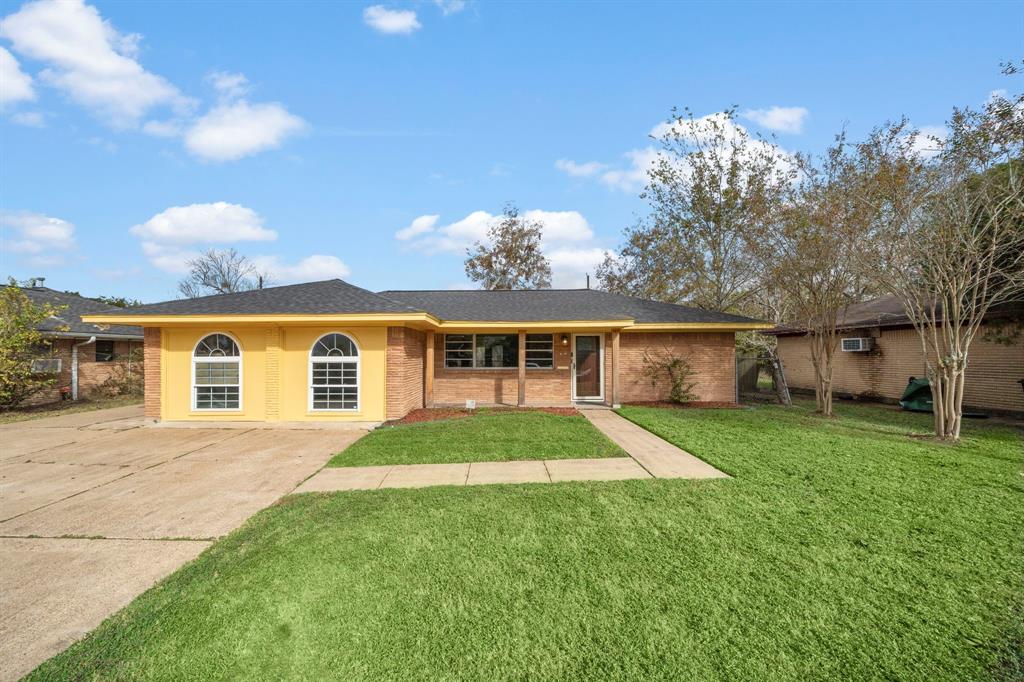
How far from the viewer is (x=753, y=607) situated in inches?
117

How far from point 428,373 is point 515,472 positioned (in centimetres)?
735

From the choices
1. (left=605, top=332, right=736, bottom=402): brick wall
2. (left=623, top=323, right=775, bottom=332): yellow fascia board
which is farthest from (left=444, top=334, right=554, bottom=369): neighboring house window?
(left=623, top=323, right=775, bottom=332): yellow fascia board

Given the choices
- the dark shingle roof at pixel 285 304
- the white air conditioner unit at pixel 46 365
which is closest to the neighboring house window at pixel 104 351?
the white air conditioner unit at pixel 46 365

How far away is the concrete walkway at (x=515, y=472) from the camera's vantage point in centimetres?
573

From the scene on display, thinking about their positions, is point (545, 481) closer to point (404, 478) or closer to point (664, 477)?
point (664, 477)

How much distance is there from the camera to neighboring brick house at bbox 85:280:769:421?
10.4 meters

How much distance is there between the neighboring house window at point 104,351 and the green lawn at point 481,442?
569 inches

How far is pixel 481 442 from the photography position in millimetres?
7859

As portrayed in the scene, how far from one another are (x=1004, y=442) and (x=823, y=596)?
8262mm

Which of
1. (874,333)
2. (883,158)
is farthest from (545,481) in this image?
(874,333)

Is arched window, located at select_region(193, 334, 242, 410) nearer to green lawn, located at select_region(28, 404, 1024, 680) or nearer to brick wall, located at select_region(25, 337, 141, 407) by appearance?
green lawn, located at select_region(28, 404, 1024, 680)

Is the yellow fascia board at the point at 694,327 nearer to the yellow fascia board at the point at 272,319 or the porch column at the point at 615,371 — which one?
the porch column at the point at 615,371

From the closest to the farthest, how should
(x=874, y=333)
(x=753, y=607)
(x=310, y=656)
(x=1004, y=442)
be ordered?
(x=310, y=656), (x=753, y=607), (x=1004, y=442), (x=874, y=333)

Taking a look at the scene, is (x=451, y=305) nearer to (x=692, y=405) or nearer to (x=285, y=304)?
(x=285, y=304)
